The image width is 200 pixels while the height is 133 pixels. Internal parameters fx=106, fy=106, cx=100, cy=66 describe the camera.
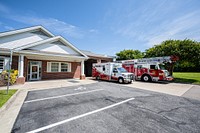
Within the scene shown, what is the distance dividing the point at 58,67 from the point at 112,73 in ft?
26.1

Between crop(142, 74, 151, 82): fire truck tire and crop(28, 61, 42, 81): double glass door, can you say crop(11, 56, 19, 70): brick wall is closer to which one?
crop(28, 61, 42, 81): double glass door

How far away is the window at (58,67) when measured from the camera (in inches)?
585

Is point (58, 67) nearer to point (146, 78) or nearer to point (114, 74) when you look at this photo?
point (114, 74)

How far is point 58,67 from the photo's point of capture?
15641 millimetres

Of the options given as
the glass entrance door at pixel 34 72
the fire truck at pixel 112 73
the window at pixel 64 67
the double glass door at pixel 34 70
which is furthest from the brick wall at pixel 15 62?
the fire truck at pixel 112 73

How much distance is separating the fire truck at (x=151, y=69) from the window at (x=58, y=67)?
384 inches

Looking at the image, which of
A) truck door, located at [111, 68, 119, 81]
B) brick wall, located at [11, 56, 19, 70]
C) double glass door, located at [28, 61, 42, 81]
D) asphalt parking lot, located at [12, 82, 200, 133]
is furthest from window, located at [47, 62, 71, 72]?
asphalt parking lot, located at [12, 82, 200, 133]

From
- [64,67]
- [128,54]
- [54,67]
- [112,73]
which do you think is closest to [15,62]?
[54,67]

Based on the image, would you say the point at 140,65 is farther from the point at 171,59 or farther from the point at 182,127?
the point at 182,127

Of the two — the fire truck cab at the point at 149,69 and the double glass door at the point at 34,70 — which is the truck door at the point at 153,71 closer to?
the fire truck cab at the point at 149,69

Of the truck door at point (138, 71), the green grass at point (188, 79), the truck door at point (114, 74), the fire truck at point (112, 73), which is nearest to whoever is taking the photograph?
the fire truck at point (112, 73)

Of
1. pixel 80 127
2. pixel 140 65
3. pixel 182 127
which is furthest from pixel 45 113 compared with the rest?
pixel 140 65

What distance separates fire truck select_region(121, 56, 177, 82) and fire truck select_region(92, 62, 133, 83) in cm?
279

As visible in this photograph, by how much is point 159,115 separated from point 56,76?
46.1 feet
